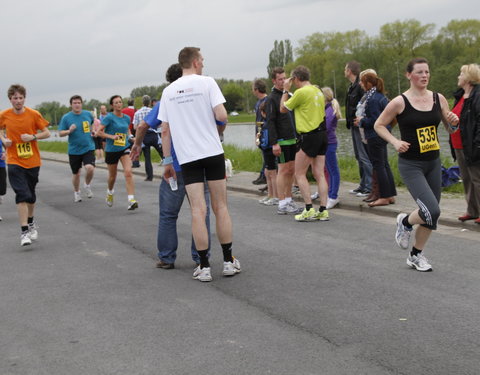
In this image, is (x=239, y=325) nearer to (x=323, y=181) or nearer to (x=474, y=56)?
(x=323, y=181)

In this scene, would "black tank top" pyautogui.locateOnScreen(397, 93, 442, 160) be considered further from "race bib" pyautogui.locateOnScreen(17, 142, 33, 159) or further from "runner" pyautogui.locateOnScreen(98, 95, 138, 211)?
"runner" pyautogui.locateOnScreen(98, 95, 138, 211)

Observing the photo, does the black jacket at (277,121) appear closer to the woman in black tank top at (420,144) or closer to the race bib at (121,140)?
the race bib at (121,140)

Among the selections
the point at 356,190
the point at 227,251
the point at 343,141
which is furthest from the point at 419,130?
the point at 343,141

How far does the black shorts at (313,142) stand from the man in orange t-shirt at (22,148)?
3.66 metres

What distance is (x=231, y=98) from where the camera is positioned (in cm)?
15512

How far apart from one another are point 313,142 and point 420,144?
328 centimetres

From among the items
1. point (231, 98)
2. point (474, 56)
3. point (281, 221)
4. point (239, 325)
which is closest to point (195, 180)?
point (239, 325)

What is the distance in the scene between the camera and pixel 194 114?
240 inches

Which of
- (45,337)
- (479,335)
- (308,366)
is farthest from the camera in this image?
(45,337)

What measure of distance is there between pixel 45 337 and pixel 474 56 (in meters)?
92.9

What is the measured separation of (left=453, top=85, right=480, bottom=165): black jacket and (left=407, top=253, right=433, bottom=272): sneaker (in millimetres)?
2423

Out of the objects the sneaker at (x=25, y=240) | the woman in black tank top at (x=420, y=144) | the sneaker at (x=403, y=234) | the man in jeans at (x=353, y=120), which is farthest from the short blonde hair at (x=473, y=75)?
the sneaker at (x=25, y=240)

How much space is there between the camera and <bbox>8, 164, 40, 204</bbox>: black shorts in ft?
29.5

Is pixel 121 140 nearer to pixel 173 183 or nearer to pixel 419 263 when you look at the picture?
pixel 173 183
